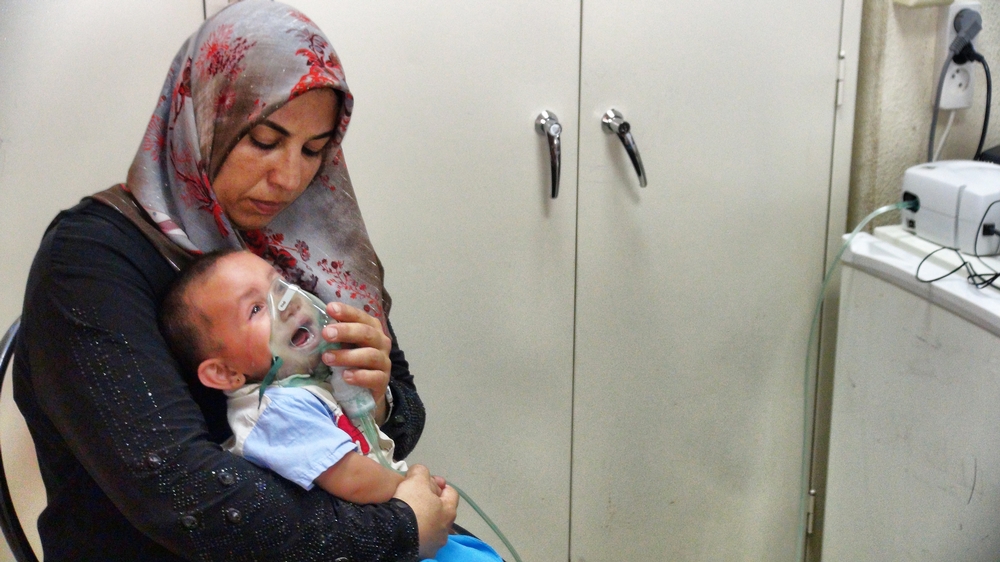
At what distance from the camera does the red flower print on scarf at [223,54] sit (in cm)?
99

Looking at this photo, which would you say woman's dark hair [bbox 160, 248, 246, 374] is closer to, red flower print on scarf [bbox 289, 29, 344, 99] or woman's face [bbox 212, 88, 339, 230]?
woman's face [bbox 212, 88, 339, 230]

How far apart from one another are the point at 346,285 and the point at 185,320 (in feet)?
0.98

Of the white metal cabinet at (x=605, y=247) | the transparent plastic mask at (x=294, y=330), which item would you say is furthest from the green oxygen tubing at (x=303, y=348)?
the white metal cabinet at (x=605, y=247)

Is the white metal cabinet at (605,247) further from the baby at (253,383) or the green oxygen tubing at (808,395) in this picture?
the baby at (253,383)

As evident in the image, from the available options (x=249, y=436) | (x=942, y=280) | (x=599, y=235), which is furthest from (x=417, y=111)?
(x=942, y=280)

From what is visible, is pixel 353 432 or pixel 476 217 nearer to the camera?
pixel 353 432

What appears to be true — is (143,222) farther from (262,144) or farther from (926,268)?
(926,268)

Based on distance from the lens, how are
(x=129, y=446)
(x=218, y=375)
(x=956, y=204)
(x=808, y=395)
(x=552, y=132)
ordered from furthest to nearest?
(x=808, y=395)
(x=552, y=132)
(x=956, y=204)
(x=218, y=375)
(x=129, y=446)

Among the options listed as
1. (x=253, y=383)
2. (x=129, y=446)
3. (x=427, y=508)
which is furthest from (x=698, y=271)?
(x=129, y=446)

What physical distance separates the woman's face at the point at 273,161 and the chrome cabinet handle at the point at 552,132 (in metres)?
0.52

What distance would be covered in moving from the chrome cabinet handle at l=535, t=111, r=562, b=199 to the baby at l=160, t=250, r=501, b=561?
2.26 ft

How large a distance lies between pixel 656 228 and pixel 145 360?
1.04 meters

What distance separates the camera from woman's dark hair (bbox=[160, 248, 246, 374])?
0.93 m

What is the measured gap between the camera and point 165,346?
0.91m
